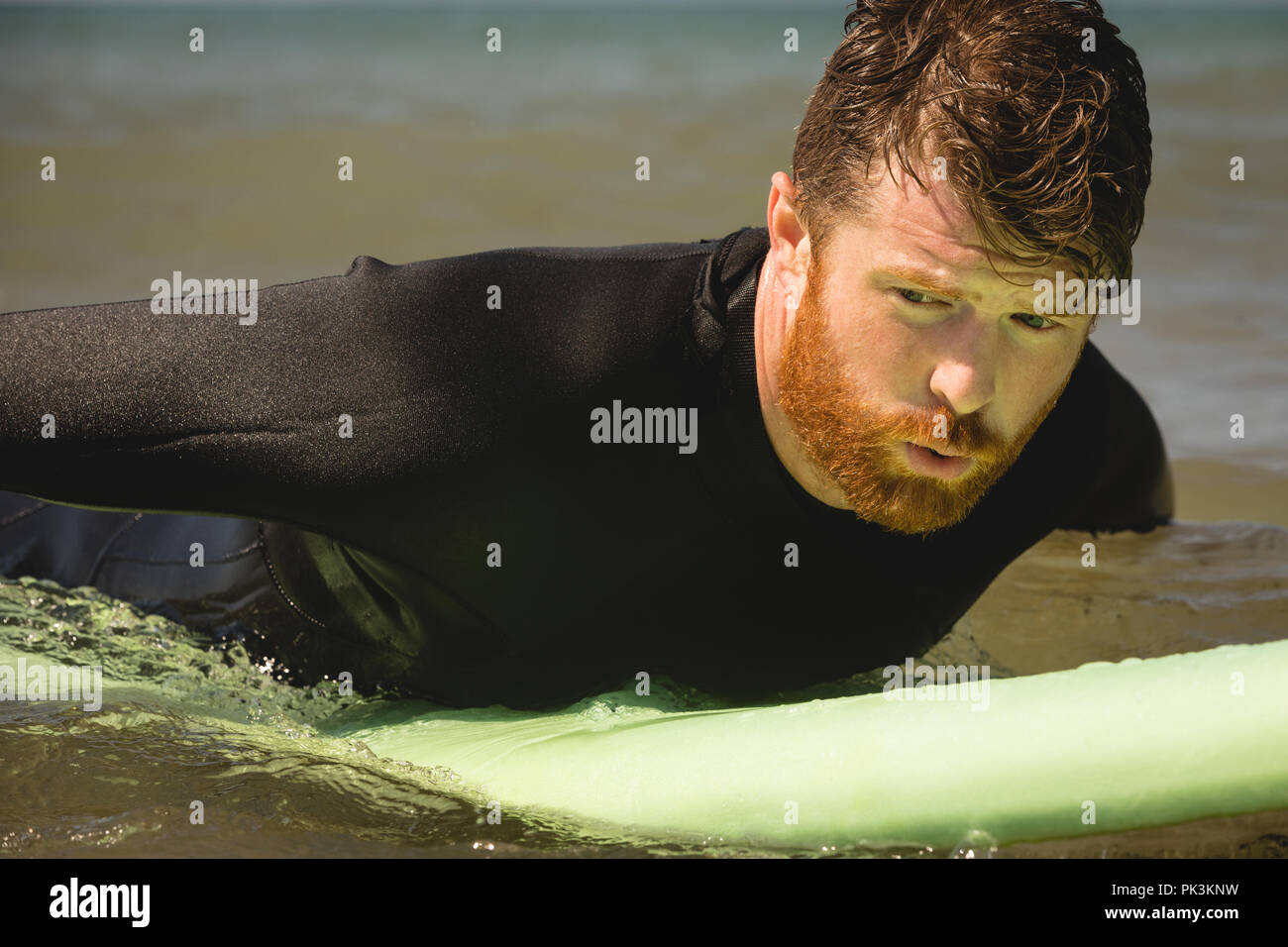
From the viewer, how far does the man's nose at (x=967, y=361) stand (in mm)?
1724

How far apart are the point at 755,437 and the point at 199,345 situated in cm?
74

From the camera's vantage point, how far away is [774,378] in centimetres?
188

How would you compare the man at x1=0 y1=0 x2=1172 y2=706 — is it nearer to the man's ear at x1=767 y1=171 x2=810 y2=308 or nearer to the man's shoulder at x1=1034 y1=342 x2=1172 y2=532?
the man's ear at x1=767 y1=171 x2=810 y2=308

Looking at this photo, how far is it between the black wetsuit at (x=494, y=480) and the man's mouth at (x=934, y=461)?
189 millimetres

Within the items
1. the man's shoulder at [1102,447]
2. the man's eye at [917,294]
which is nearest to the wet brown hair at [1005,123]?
the man's eye at [917,294]

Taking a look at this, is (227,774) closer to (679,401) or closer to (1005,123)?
(679,401)

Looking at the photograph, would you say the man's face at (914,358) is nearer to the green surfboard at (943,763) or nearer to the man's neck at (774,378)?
the man's neck at (774,378)

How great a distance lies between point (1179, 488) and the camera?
3.53 meters

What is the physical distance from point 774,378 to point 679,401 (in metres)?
0.13

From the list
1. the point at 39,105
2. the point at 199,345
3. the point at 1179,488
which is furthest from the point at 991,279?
the point at 39,105

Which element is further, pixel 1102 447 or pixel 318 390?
pixel 1102 447

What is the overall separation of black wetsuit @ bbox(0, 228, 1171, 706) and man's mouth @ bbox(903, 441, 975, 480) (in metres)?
0.19

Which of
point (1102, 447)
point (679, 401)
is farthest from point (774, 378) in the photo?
point (1102, 447)
